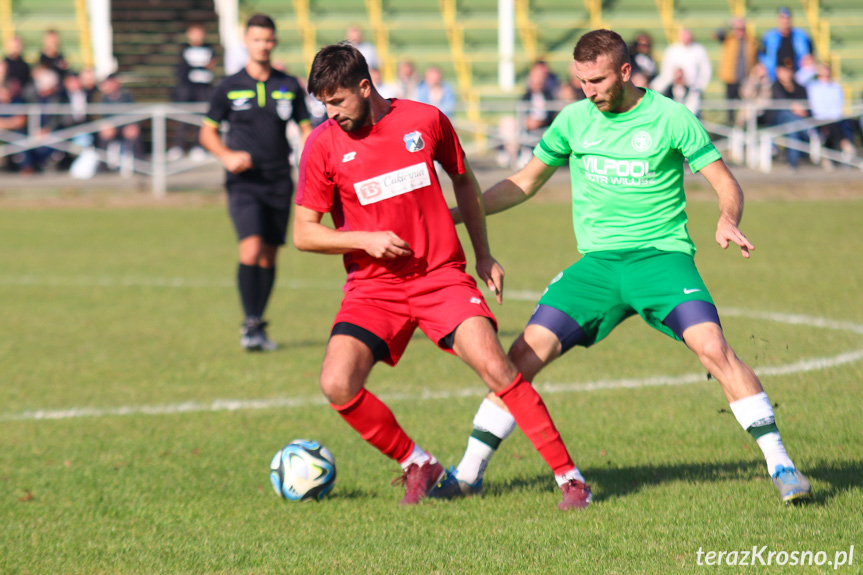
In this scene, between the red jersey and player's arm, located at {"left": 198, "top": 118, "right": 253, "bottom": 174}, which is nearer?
the red jersey

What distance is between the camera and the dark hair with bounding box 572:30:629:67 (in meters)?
4.53

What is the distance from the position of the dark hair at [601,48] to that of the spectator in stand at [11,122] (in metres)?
17.0

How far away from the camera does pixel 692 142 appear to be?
4.62m

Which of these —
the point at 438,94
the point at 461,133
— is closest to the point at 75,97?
the point at 438,94

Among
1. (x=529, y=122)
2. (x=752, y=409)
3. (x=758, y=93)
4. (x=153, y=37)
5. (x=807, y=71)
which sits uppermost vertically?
(x=153, y=37)

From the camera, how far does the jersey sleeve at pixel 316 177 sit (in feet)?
15.2

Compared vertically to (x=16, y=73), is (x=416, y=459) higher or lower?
lower

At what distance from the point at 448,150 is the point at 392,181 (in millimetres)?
331

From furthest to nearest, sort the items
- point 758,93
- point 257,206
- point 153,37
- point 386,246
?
point 153,37, point 758,93, point 257,206, point 386,246

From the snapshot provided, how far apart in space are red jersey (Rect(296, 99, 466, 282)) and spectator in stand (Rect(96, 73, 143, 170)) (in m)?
15.4

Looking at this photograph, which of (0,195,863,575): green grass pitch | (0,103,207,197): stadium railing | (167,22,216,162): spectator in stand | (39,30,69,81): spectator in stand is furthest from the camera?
(39,30,69,81): spectator in stand

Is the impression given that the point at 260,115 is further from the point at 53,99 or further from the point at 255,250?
the point at 53,99

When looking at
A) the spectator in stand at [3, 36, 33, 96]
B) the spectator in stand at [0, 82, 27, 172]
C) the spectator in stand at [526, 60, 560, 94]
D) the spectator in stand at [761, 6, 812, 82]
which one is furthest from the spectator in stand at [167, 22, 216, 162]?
the spectator in stand at [761, 6, 812, 82]

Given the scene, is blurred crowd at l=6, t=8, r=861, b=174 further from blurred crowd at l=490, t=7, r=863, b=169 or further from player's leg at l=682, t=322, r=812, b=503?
player's leg at l=682, t=322, r=812, b=503
